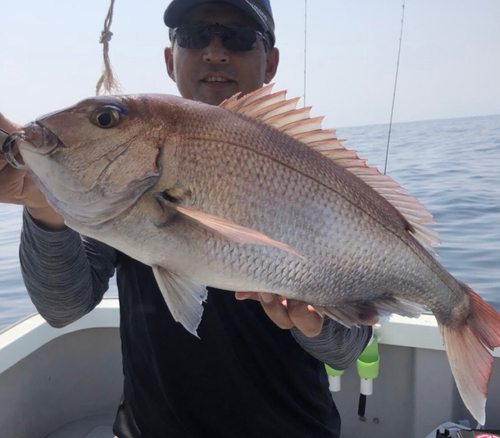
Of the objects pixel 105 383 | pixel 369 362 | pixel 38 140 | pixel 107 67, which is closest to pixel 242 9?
pixel 107 67

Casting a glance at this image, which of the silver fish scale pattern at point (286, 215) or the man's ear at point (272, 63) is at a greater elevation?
the man's ear at point (272, 63)

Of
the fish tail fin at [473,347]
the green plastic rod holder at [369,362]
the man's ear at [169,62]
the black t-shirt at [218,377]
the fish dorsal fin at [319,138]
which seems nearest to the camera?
the fish dorsal fin at [319,138]

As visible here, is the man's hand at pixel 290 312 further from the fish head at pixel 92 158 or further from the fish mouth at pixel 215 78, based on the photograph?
the fish mouth at pixel 215 78

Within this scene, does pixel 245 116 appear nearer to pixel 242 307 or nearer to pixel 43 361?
pixel 242 307

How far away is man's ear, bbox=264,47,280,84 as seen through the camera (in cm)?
208

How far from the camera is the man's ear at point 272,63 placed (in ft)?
6.82

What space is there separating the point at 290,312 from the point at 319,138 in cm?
49

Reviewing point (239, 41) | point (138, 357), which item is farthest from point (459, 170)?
point (138, 357)

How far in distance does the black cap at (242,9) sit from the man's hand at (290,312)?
113 centimetres

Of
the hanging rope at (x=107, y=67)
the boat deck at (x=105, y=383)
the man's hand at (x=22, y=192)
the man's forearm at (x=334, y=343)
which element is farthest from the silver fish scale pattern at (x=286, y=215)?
the boat deck at (x=105, y=383)

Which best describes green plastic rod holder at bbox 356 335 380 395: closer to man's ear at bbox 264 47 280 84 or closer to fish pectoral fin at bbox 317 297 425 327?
fish pectoral fin at bbox 317 297 425 327

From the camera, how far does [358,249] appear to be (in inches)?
46.1

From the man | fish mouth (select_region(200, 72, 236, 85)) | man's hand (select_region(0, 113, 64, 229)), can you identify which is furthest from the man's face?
man's hand (select_region(0, 113, 64, 229))

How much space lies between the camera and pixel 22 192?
1073 millimetres
